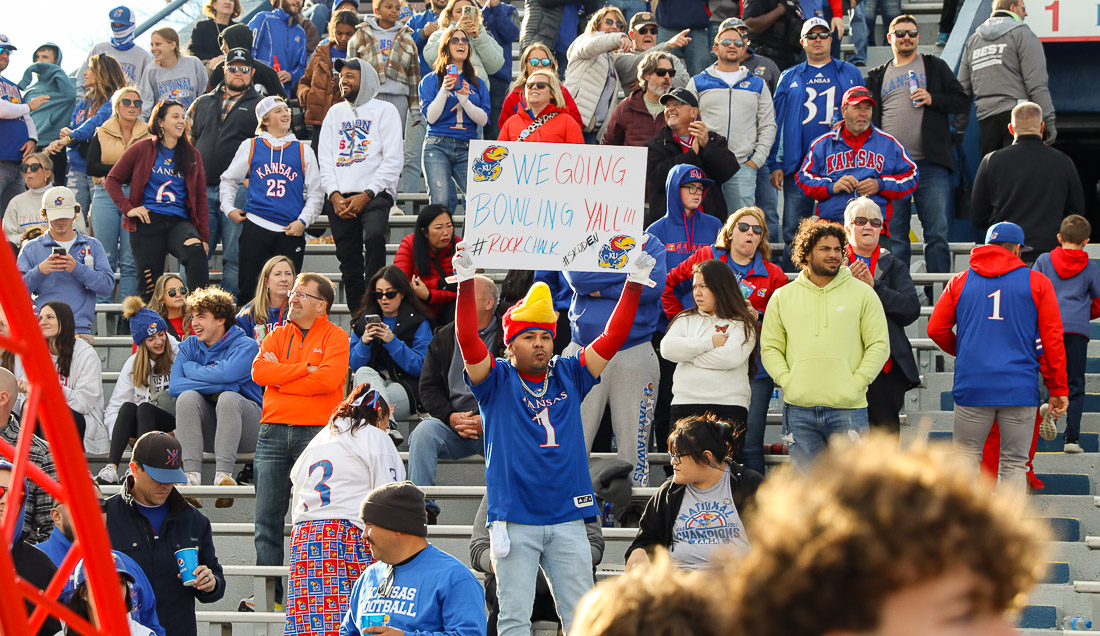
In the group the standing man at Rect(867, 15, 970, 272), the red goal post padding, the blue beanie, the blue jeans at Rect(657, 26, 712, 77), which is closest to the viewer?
the red goal post padding

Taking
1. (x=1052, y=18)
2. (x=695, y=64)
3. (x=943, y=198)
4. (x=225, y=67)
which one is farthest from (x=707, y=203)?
(x=1052, y=18)

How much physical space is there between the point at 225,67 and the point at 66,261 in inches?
89.6

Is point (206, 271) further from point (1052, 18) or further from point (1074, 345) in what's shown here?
point (1052, 18)

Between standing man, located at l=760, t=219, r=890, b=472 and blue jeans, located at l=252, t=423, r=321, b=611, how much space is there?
2.61 meters

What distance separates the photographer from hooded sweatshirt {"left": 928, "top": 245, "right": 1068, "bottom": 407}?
6.96 metres

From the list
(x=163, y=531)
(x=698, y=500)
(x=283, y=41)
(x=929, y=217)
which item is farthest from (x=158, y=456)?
(x=283, y=41)

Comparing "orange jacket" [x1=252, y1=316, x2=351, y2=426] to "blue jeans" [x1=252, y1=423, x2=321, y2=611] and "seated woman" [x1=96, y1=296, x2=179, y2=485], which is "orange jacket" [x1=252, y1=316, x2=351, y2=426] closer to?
"blue jeans" [x1=252, y1=423, x2=321, y2=611]

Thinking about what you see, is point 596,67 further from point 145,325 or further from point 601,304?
point 145,325

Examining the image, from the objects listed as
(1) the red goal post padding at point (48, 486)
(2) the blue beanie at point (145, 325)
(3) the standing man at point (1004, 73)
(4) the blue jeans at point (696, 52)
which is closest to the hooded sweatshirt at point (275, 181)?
(2) the blue beanie at point (145, 325)

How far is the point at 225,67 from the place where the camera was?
10.5 metres

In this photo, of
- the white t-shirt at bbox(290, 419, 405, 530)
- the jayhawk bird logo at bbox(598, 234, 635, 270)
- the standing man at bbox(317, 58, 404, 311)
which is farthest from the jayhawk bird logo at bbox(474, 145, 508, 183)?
the standing man at bbox(317, 58, 404, 311)

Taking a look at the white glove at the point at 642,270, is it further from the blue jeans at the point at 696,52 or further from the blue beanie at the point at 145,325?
the blue jeans at the point at 696,52

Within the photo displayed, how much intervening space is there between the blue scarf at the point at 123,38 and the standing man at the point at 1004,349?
822 cm

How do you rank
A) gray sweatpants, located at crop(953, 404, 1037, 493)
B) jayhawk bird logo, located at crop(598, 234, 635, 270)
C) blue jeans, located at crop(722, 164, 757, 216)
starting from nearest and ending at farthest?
jayhawk bird logo, located at crop(598, 234, 635, 270)
gray sweatpants, located at crop(953, 404, 1037, 493)
blue jeans, located at crop(722, 164, 757, 216)
